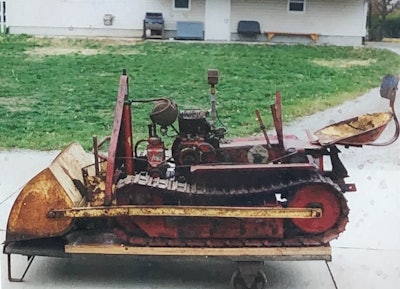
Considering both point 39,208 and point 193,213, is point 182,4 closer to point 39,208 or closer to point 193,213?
point 39,208

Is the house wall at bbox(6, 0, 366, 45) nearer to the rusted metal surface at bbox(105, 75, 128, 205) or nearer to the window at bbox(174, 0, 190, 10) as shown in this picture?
the window at bbox(174, 0, 190, 10)

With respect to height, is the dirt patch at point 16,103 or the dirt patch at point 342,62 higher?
the dirt patch at point 16,103

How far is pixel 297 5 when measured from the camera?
26.8 m

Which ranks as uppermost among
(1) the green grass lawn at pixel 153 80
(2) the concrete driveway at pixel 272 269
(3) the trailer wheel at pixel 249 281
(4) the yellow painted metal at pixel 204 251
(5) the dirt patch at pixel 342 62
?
(4) the yellow painted metal at pixel 204 251

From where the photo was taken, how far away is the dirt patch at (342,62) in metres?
19.6

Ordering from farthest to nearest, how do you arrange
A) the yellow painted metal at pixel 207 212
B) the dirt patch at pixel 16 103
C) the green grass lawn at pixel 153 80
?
the dirt patch at pixel 16 103 → the green grass lawn at pixel 153 80 → the yellow painted metal at pixel 207 212

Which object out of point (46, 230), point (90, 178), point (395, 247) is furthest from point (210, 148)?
point (395, 247)

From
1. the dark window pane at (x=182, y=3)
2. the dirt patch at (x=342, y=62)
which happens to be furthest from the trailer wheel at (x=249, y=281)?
the dark window pane at (x=182, y=3)

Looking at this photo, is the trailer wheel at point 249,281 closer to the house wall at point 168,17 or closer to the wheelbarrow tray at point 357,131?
the wheelbarrow tray at point 357,131

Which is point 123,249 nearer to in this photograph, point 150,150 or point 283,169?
point 150,150

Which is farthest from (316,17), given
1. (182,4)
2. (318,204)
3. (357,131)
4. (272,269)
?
(318,204)

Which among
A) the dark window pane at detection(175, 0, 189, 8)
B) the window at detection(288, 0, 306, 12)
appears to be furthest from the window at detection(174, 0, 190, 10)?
the window at detection(288, 0, 306, 12)

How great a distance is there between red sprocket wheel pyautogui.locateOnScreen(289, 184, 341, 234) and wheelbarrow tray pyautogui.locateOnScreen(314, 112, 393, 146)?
0.44m

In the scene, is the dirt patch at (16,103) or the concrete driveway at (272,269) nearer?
the concrete driveway at (272,269)
